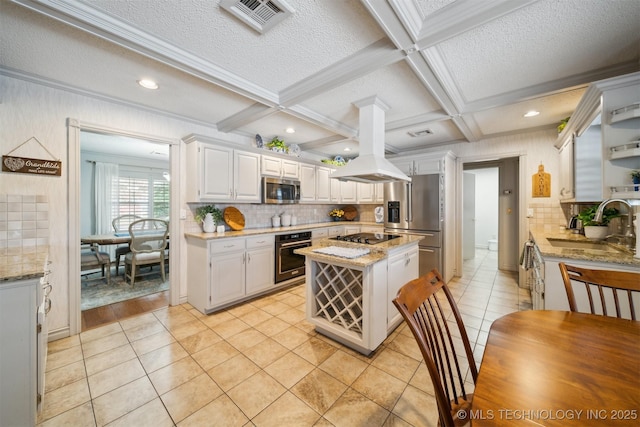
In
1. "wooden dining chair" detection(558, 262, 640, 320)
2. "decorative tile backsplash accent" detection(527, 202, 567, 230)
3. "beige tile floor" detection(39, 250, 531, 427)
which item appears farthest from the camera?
"decorative tile backsplash accent" detection(527, 202, 567, 230)

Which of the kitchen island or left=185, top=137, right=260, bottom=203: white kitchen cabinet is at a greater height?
left=185, top=137, right=260, bottom=203: white kitchen cabinet

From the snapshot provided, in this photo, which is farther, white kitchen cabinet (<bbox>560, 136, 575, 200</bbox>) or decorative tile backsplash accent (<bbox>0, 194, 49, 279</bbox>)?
white kitchen cabinet (<bbox>560, 136, 575, 200</bbox>)

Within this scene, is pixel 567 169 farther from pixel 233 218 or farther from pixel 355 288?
pixel 233 218

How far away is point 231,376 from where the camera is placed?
1794 mm

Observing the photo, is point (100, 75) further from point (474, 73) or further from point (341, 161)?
point (341, 161)

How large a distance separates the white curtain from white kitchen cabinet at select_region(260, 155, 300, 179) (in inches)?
150

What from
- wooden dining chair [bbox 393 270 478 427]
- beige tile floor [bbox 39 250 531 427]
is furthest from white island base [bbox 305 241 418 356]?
wooden dining chair [bbox 393 270 478 427]

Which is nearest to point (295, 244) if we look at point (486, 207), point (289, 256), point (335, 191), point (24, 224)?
point (289, 256)

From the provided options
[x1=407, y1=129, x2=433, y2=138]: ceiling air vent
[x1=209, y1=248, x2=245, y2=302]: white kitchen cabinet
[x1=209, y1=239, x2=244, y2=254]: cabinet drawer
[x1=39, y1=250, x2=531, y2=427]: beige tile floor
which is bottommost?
[x1=39, y1=250, x2=531, y2=427]: beige tile floor

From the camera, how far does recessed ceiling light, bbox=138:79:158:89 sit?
7.13 ft

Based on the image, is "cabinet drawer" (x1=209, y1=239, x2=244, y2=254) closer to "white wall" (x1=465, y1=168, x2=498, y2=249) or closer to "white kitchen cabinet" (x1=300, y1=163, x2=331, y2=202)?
"white kitchen cabinet" (x1=300, y1=163, x2=331, y2=202)

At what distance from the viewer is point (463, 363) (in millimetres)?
1933

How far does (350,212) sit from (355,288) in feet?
10.8

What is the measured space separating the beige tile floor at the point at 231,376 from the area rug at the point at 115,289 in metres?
0.84
